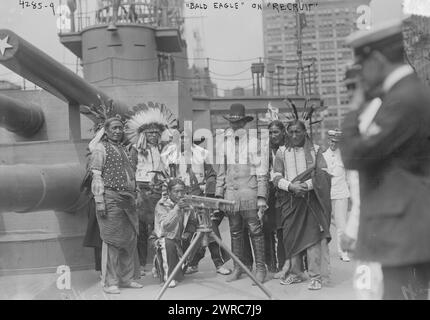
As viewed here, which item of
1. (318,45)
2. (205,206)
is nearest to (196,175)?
(205,206)

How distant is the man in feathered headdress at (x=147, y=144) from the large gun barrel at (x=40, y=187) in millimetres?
555

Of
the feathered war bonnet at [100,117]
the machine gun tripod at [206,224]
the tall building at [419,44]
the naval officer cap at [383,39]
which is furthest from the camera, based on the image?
the feathered war bonnet at [100,117]

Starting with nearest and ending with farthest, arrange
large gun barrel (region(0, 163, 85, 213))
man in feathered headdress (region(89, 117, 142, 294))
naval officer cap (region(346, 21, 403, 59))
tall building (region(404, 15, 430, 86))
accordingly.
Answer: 1. naval officer cap (region(346, 21, 403, 59))
2. tall building (region(404, 15, 430, 86))
3. large gun barrel (region(0, 163, 85, 213))
4. man in feathered headdress (region(89, 117, 142, 294))

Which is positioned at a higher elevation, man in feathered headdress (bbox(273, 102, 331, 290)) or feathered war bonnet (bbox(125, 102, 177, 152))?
feathered war bonnet (bbox(125, 102, 177, 152))

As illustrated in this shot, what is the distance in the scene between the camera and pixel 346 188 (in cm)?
552

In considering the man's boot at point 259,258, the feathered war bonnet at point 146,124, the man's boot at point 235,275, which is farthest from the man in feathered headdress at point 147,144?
the man's boot at point 259,258

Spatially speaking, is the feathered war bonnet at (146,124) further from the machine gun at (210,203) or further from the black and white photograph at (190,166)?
the machine gun at (210,203)

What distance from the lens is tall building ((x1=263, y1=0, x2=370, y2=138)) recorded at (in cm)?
358

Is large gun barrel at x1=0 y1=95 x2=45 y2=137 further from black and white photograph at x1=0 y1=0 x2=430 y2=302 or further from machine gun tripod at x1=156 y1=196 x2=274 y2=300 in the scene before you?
machine gun tripod at x1=156 y1=196 x2=274 y2=300

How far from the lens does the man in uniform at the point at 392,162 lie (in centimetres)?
228

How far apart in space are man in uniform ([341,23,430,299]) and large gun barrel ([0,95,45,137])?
3743 mm

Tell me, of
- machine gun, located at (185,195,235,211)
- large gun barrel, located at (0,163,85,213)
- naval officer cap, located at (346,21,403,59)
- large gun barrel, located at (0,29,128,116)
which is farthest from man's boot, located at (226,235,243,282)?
naval officer cap, located at (346,21,403,59)

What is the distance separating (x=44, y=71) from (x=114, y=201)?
3.71 feet
